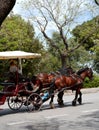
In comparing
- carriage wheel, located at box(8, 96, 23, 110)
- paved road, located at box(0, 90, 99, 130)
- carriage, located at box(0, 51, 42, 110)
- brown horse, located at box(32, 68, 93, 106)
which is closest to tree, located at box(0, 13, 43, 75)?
brown horse, located at box(32, 68, 93, 106)

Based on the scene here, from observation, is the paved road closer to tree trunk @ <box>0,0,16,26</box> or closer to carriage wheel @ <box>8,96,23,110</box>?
carriage wheel @ <box>8,96,23,110</box>

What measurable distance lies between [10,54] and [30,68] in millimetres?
26232

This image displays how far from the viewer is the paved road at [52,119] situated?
42.3 ft

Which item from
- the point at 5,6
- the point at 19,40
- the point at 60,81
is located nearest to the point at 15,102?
the point at 60,81

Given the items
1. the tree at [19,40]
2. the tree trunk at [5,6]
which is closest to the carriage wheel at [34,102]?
the tree trunk at [5,6]

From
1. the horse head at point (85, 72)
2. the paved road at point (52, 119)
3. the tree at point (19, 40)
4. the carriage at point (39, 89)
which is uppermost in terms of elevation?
the tree at point (19, 40)

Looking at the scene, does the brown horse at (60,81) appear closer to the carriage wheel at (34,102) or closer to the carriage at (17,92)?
the carriage wheel at (34,102)

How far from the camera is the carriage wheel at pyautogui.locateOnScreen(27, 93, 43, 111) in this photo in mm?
17547

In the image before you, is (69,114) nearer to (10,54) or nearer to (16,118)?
(16,118)

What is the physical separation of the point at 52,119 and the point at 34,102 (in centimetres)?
278

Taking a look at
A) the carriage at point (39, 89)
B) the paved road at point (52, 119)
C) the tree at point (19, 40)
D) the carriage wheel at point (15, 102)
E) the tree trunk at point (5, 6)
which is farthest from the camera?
the tree at point (19, 40)

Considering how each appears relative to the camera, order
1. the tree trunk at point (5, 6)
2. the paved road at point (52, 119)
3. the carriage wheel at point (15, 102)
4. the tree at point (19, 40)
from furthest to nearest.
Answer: the tree at point (19, 40) → the carriage wheel at point (15, 102) → the paved road at point (52, 119) → the tree trunk at point (5, 6)

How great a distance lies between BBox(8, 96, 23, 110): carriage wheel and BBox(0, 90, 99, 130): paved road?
27 centimetres

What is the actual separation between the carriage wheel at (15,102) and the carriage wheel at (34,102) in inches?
17.8
